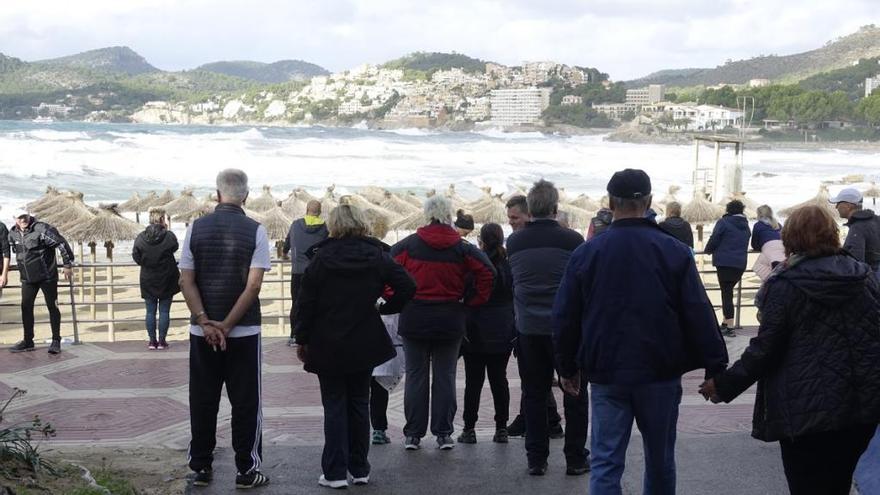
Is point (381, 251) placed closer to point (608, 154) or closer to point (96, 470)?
point (96, 470)

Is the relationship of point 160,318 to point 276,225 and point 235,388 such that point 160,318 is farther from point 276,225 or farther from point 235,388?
point 276,225

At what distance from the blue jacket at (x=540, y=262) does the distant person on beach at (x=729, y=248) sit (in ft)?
18.4

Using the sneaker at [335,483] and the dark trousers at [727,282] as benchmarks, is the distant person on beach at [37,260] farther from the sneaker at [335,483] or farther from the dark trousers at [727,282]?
the dark trousers at [727,282]

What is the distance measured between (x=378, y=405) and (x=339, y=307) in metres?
1.46

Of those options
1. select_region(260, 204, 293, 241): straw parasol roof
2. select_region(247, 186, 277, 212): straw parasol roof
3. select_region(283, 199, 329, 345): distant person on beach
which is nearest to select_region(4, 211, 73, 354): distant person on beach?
select_region(283, 199, 329, 345): distant person on beach

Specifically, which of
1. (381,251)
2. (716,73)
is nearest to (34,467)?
(381,251)

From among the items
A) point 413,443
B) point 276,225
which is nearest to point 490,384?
point 413,443

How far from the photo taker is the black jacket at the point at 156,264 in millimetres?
10531

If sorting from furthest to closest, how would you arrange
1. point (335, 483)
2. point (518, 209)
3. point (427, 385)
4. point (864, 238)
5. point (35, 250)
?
point (35, 250), point (864, 238), point (427, 385), point (518, 209), point (335, 483)

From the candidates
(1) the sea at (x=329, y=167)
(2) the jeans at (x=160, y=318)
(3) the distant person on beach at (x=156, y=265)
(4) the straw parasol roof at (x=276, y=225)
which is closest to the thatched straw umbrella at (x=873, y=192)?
(1) the sea at (x=329, y=167)

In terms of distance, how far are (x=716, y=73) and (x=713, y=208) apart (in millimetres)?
181008

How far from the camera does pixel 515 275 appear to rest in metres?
5.54

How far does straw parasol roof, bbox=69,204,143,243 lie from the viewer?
18.5 m

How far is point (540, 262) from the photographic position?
5.44 metres
